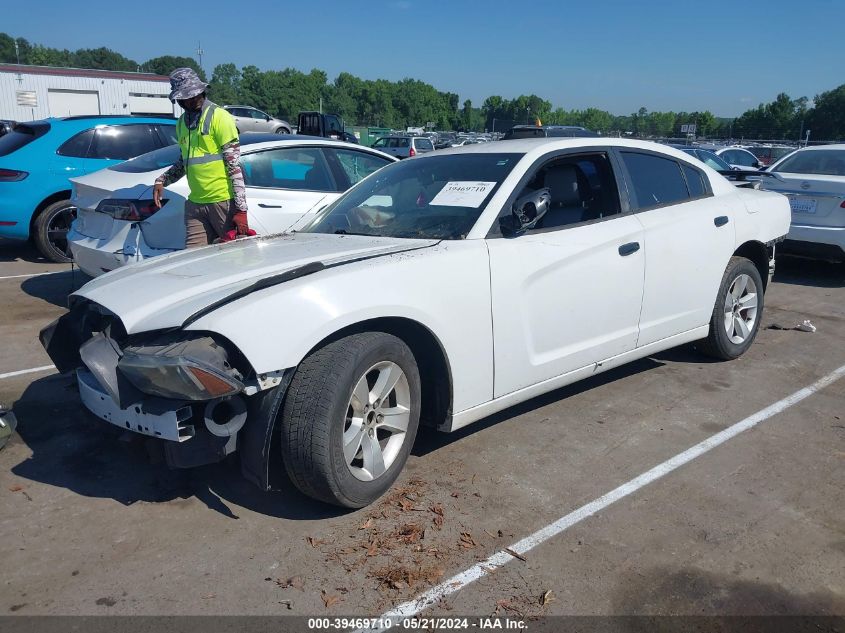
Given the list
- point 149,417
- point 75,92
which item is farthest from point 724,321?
point 75,92

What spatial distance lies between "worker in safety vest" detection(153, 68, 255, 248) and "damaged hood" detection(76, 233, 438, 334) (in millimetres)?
1278

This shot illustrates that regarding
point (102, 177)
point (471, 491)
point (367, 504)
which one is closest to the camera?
point (367, 504)

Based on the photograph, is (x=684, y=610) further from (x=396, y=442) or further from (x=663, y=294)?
(x=663, y=294)

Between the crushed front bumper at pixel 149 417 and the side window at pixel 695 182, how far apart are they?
12.8 feet

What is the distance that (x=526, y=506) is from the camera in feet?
11.4

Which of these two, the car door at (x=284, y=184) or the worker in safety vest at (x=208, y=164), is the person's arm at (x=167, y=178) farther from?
the car door at (x=284, y=184)

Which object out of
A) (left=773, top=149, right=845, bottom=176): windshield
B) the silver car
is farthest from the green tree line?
(left=773, top=149, right=845, bottom=176): windshield

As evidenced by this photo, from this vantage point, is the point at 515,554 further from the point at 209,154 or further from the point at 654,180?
the point at 209,154

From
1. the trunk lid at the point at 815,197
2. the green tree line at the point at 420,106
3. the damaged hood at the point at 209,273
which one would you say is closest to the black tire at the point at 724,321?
the damaged hood at the point at 209,273

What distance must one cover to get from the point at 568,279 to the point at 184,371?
222 centimetres

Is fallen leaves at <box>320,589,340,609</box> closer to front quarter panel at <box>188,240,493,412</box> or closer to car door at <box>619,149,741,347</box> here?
front quarter panel at <box>188,240,493,412</box>

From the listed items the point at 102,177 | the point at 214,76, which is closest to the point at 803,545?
the point at 102,177

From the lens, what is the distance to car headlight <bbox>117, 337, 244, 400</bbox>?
9.31 feet

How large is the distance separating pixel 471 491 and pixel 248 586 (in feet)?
3.98
